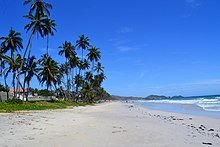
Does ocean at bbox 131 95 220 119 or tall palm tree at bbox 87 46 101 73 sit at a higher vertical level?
tall palm tree at bbox 87 46 101 73

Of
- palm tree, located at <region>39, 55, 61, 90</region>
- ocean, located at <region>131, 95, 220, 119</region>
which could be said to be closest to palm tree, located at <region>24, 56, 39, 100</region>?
palm tree, located at <region>39, 55, 61, 90</region>

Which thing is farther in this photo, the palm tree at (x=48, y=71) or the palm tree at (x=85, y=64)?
the palm tree at (x=85, y=64)

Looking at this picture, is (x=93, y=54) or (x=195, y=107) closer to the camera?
(x=195, y=107)

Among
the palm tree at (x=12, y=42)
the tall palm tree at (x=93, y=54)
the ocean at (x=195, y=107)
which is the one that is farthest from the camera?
the tall palm tree at (x=93, y=54)

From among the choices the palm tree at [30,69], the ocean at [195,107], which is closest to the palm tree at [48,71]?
the palm tree at [30,69]

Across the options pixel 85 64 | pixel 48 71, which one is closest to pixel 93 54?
pixel 85 64

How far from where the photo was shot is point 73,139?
11.2 meters

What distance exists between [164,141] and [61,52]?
64.2 metres

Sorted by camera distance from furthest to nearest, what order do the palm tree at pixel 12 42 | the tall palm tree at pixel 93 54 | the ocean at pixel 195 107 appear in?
the tall palm tree at pixel 93 54, the palm tree at pixel 12 42, the ocean at pixel 195 107

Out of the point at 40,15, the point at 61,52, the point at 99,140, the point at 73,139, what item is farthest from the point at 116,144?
the point at 61,52

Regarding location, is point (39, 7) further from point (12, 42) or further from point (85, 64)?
point (85, 64)

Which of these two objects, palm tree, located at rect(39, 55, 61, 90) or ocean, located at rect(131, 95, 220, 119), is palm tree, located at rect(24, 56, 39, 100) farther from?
ocean, located at rect(131, 95, 220, 119)

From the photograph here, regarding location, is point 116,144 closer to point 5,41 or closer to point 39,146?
point 39,146

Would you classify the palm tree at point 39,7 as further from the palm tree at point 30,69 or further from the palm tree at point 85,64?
the palm tree at point 85,64
